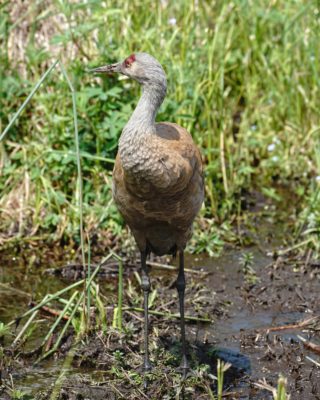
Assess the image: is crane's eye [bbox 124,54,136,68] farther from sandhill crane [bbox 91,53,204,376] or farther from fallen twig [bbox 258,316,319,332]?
fallen twig [bbox 258,316,319,332]

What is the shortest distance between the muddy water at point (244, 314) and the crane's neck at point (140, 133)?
1277 millimetres

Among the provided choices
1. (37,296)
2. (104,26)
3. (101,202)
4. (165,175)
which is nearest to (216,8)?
(104,26)

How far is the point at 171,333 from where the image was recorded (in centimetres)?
547

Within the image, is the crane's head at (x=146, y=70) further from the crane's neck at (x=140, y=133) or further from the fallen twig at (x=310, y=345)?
the fallen twig at (x=310, y=345)

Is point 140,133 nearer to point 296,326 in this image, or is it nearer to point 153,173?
point 153,173

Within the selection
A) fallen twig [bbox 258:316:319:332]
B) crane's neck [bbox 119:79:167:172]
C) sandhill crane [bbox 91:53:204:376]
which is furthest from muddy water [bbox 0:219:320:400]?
crane's neck [bbox 119:79:167:172]

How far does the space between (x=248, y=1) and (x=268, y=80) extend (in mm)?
862

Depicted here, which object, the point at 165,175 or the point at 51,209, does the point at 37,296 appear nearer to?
the point at 51,209

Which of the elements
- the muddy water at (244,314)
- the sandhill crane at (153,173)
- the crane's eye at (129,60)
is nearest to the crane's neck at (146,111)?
the sandhill crane at (153,173)

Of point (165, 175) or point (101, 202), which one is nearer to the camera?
point (165, 175)

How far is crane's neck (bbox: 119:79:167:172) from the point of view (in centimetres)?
441

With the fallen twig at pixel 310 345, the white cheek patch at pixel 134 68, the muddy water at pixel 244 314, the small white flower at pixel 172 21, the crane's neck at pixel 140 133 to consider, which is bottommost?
the muddy water at pixel 244 314

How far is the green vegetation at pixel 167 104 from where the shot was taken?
260 inches

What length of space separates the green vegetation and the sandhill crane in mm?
1171
